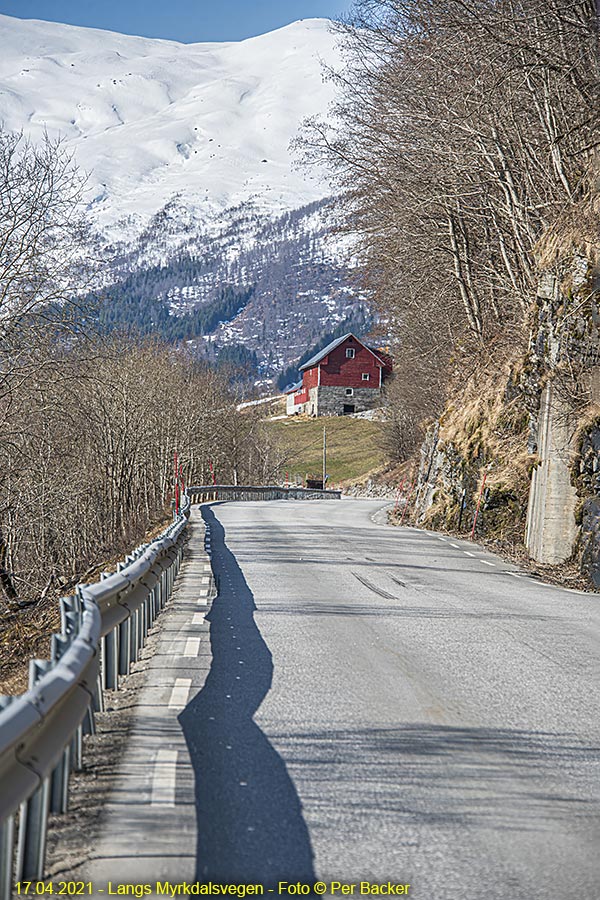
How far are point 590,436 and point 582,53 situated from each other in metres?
6.81

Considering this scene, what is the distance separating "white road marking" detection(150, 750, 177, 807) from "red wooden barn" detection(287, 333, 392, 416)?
4871 inches

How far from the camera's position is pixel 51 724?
166 inches

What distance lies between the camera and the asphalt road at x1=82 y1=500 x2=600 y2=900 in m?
4.18

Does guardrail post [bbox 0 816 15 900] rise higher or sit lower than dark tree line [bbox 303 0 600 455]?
lower

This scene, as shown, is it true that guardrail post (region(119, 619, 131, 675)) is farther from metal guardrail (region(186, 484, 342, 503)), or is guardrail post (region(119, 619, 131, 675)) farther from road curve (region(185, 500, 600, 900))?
metal guardrail (region(186, 484, 342, 503))

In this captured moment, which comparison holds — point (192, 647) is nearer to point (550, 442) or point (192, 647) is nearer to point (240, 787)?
point (240, 787)

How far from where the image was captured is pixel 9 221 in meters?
20.9

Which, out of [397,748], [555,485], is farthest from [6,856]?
[555,485]

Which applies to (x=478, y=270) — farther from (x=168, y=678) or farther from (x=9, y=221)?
(x=168, y=678)

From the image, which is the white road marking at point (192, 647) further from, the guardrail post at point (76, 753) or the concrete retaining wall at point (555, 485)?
the concrete retaining wall at point (555, 485)

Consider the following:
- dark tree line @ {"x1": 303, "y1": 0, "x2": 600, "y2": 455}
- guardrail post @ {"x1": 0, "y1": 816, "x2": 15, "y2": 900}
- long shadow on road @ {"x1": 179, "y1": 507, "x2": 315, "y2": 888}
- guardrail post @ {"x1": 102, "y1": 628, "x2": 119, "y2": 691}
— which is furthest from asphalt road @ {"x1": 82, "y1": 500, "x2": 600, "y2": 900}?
dark tree line @ {"x1": 303, "y1": 0, "x2": 600, "y2": 455}

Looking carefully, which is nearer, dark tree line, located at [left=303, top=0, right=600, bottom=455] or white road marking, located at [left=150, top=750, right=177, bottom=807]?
white road marking, located at [left=150, top=750, right=177, bottom=807]

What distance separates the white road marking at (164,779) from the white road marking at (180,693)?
1198 millimetres

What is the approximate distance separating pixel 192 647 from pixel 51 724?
4.93 metres
